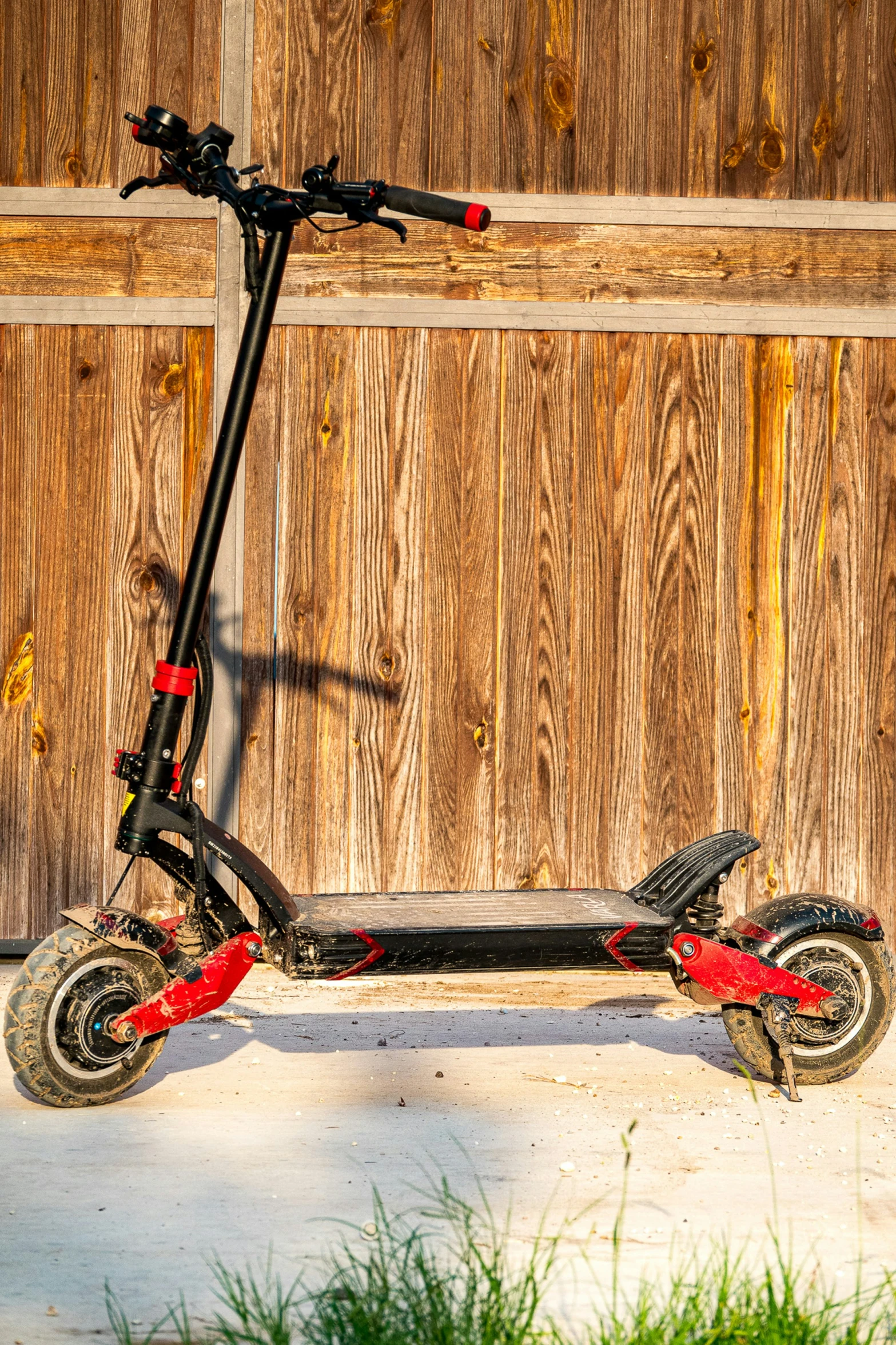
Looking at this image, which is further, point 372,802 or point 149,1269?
point 372,802

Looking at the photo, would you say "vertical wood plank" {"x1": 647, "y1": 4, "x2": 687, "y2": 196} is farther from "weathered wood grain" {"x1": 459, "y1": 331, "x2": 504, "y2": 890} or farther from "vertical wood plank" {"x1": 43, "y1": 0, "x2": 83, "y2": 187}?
"vertical wood plank" {"x1": 43, "y1": 0, "x2": 83, "y2": 187}

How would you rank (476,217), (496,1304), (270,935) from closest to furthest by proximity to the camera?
(496,1304)
(476,217)
(270,935)

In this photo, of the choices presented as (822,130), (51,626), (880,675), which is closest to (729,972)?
(880,675)

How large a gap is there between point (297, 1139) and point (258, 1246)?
57cm

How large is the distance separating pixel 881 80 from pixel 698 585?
1.83 m

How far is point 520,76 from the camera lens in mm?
4340

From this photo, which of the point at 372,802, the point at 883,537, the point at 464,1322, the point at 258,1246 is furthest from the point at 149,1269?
the point at 883,537

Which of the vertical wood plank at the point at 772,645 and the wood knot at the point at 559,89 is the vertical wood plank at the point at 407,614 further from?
the vertical wood plank at the point at 772,645

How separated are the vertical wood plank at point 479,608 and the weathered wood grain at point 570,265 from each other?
0.24 meters

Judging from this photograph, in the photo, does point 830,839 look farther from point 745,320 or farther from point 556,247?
point 556,247

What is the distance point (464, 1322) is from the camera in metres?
1.83

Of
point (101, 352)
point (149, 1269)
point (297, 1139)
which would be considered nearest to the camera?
point (149, 1269)

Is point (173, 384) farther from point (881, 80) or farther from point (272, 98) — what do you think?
A: point (881, 80)

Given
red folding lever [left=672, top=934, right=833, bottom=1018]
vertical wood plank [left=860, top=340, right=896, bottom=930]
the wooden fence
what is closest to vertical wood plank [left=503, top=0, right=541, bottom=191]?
the wooden fence
